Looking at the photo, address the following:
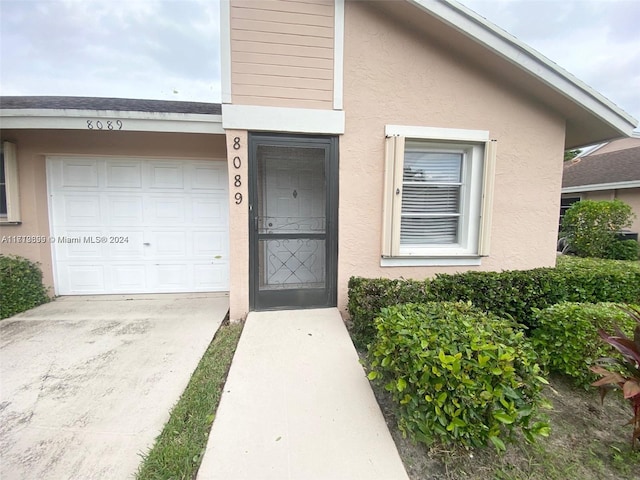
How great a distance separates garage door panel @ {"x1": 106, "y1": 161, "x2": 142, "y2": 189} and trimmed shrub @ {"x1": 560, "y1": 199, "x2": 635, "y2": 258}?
11465 mm

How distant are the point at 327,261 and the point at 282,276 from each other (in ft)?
2.30

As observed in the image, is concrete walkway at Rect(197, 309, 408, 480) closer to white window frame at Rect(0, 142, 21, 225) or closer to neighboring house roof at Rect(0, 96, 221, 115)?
neighboring house roof at Rect(0, 96, 221, 115)

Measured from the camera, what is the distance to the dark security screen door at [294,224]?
11.8ft

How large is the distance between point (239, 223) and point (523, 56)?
4.17 metres

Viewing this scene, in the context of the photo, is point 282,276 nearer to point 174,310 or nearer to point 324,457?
point 174,310

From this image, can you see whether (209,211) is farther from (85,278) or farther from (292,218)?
(85,278)

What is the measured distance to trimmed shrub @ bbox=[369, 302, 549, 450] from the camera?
5.21 feet

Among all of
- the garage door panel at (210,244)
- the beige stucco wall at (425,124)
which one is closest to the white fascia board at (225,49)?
the beige stucco wall at (425,124)

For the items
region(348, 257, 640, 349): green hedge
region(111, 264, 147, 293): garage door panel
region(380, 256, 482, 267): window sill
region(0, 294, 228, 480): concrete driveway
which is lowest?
region(0, 294, 228, 480): concrete driveway

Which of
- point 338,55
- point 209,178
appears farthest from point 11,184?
point 338,55

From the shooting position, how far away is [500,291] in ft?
10.6

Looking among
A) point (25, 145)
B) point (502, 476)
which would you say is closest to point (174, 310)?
point (25, 145)

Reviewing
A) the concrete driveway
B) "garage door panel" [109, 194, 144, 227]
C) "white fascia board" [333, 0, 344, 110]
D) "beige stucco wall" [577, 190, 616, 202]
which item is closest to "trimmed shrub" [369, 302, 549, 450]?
the concrete driveway

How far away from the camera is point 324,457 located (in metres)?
1.68
